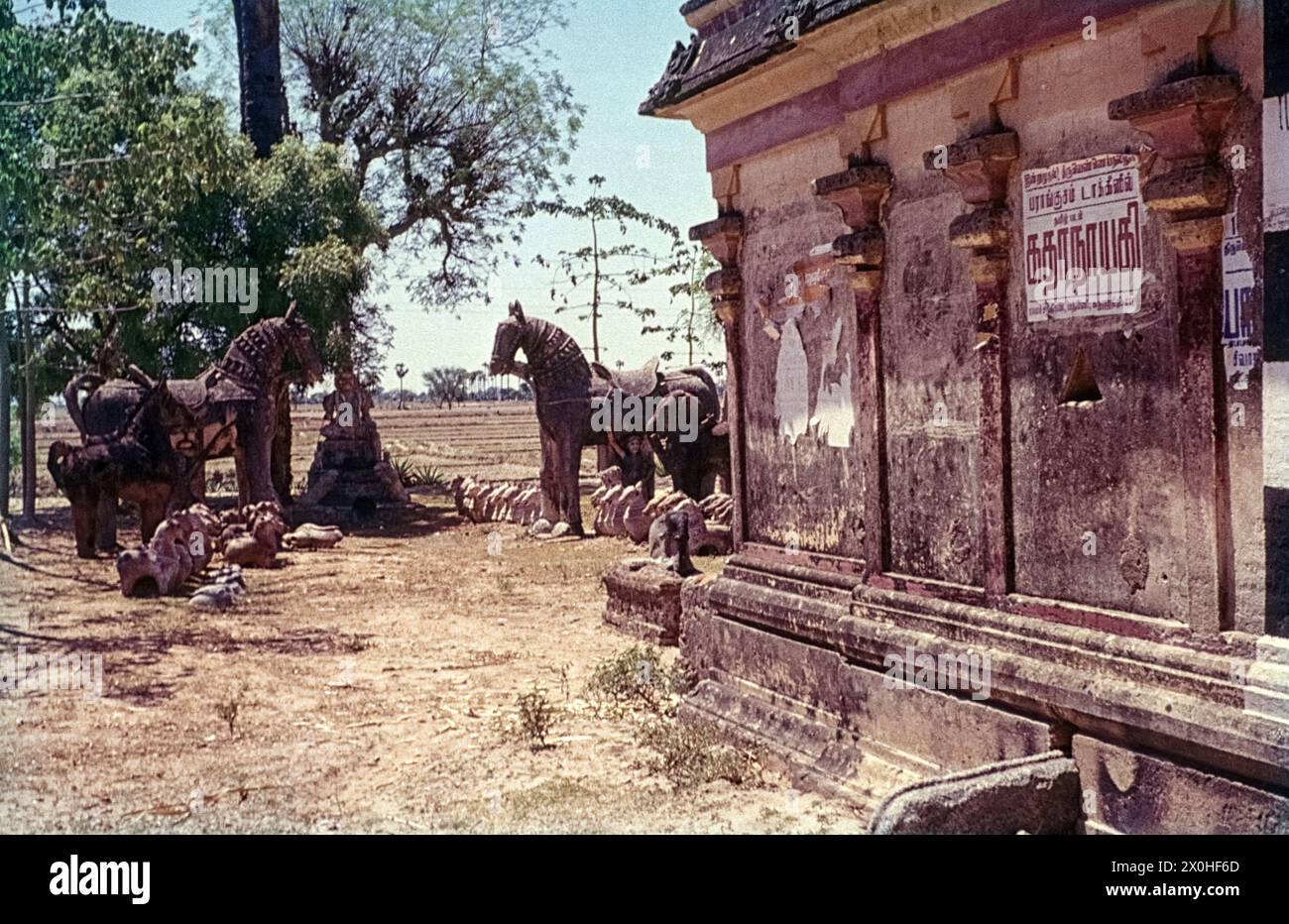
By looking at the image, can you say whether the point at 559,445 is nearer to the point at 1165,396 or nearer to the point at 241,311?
the point at 241,311

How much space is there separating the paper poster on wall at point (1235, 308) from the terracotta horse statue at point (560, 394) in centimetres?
1272

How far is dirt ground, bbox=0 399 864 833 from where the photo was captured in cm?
527

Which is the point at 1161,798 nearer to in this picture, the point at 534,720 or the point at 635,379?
the point at 534,720

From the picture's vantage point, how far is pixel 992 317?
15.7ft

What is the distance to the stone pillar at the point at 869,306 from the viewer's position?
214 inches

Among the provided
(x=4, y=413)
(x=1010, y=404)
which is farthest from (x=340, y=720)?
(x=4, y=413)

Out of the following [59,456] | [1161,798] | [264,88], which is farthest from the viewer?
[264,88]

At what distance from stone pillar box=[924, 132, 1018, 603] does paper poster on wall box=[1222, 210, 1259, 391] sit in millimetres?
1003

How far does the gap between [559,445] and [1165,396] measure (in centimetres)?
1293

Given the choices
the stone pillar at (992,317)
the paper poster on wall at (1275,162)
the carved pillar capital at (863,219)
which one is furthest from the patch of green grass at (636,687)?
the paper poster on wall at (1275,162)

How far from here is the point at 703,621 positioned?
6.86 metres

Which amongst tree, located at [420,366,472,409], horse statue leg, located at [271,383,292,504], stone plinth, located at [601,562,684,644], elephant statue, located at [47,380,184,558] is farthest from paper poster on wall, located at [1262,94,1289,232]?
tree, located at [420,366,472,409]

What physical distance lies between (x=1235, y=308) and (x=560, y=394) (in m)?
13.3
